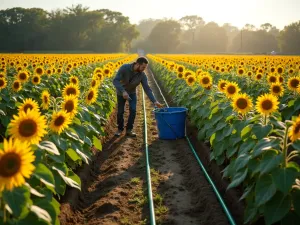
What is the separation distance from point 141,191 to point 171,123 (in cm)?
296

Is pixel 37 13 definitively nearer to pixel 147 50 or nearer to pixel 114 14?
pixel 114 14

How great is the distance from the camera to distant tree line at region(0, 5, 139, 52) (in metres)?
71.1

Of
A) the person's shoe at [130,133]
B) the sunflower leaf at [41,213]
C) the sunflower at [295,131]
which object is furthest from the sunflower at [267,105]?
the person's shoe at [130,133]

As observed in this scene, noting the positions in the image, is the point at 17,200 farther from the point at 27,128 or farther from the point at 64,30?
the point at 64,30

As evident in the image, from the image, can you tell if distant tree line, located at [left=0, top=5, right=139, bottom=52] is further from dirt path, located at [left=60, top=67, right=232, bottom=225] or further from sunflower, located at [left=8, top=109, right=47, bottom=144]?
sunflower, located at [left=8, top=109, right=47, bottom=144]

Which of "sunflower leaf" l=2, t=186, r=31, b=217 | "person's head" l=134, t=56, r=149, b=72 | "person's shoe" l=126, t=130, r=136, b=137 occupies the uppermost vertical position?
"person's head" l=134, t=56, r=149, b=72

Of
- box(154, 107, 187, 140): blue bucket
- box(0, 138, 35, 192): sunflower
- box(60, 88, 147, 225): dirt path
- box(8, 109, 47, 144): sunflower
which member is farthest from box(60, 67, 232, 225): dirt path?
box(0, 138, 35, 192): sunflower

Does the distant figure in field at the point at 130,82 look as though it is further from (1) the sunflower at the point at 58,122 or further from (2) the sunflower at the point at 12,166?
(2) the sunflower at the point at 12,166

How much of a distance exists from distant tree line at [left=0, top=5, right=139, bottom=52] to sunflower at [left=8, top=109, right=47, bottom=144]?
236 ft

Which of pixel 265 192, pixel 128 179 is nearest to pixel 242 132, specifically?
pixel 265 192

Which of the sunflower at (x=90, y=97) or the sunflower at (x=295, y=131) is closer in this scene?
the sunflower at (x=295, y=131)

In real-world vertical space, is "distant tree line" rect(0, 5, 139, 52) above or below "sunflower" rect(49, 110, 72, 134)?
above

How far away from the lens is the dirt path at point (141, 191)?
15.4ft

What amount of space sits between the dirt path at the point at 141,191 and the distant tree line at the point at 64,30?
6888cm
